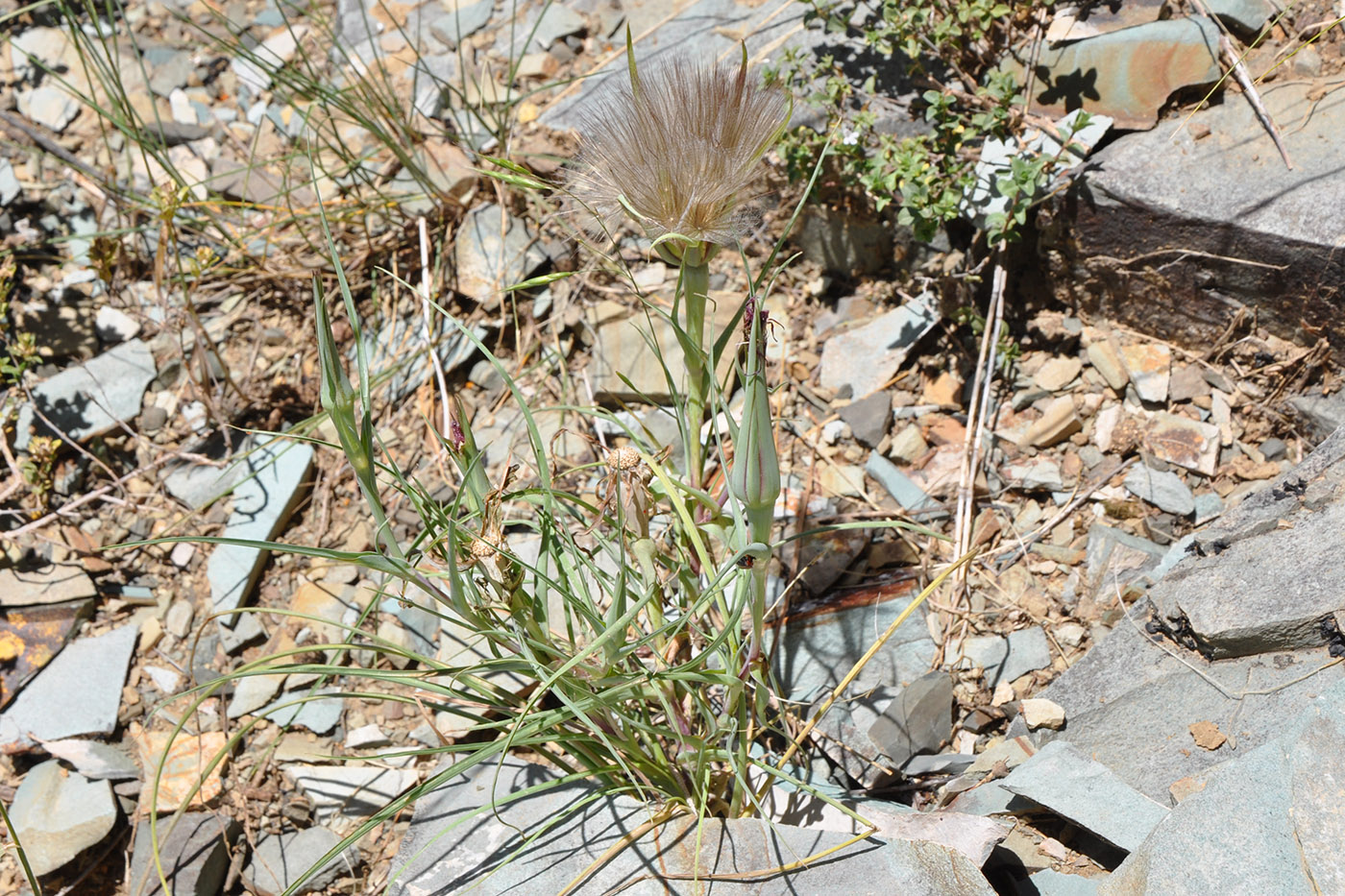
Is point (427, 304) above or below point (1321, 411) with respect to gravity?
above

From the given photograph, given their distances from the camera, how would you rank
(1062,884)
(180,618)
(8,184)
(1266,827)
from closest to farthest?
(1266,827) < (1062,884) < (180,618) < (8,184)

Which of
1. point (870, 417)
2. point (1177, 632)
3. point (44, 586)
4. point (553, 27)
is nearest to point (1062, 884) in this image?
point (1177, 632)

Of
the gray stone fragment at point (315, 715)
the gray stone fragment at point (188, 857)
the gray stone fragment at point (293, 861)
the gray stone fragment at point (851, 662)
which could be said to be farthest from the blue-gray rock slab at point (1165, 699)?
the gray stone fragment at point (188, 857)

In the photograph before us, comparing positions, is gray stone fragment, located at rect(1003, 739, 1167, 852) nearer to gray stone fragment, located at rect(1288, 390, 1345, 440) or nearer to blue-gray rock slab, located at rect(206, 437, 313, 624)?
gray stone fragment, located at rect(1288, 390, 1345, 440)

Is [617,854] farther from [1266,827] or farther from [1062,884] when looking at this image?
[1266,827]

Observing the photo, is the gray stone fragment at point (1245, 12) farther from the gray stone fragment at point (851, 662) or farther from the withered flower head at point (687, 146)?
the gray stone fragment at point (851, 662)

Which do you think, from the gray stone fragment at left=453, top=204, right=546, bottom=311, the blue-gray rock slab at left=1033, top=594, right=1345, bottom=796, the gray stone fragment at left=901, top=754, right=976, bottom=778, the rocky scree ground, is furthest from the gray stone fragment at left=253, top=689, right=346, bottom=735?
the blue-gray rock slab at left=1033, top=594, right=1345, bottom=796

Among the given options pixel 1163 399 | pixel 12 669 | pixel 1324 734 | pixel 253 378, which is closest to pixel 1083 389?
pixel 1163 399
